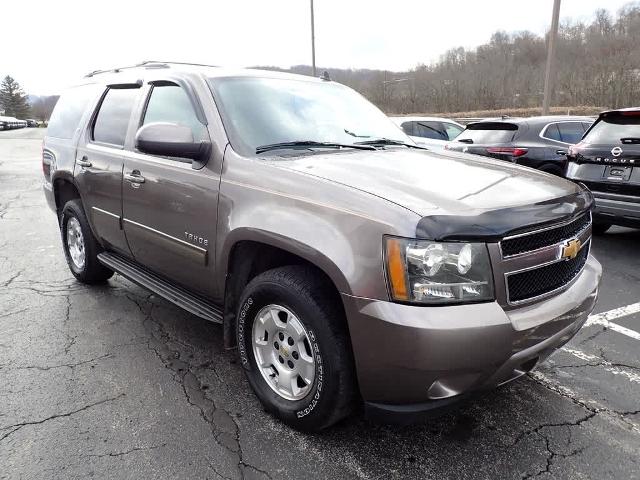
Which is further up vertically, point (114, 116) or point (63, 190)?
point (114, 116)

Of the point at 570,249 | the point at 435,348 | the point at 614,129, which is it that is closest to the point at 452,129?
the point at 614,129

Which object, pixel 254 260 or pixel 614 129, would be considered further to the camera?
pixel 614 129

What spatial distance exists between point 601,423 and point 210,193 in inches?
98.1

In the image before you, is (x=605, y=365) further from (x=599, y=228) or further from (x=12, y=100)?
(x=12, y=100)

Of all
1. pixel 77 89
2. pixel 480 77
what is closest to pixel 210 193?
pixel 77 89

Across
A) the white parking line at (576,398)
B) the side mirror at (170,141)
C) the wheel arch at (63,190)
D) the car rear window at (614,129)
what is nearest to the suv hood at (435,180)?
the side mirror at (170,141)

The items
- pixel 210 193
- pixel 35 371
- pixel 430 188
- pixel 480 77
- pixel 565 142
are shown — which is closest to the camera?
pixel 430 188

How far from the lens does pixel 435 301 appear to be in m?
2.06

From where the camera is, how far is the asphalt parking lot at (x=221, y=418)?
239 centimetres

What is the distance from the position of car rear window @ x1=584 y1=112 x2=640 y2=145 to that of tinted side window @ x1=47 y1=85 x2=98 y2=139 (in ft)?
18.3

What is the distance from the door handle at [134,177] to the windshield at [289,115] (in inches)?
Answer: 33.3

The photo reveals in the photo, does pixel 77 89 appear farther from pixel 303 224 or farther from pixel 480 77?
pixel 480 77

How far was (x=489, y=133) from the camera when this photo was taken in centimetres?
886

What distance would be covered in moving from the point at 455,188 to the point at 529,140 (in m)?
6.72
